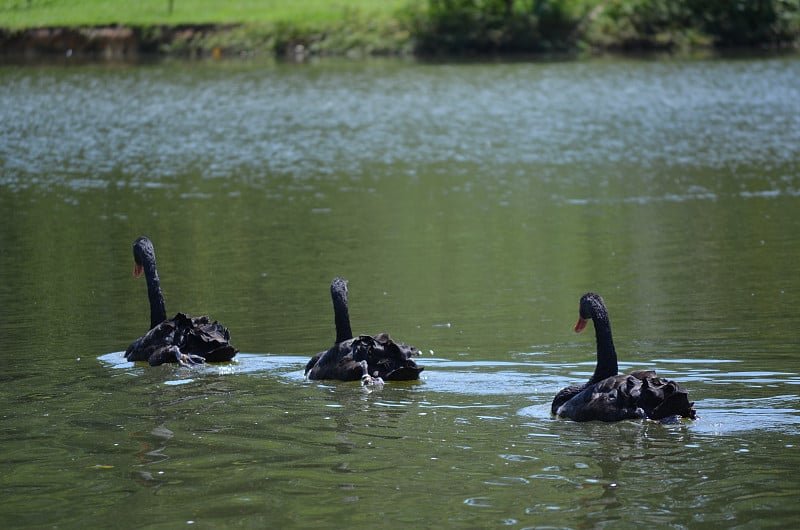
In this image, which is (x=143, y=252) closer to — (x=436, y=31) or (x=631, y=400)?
(x=631, y=400)

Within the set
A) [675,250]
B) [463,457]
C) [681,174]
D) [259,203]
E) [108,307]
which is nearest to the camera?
[463,457]

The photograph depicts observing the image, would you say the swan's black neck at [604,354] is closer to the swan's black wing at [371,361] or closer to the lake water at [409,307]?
the lake water at [409,307]

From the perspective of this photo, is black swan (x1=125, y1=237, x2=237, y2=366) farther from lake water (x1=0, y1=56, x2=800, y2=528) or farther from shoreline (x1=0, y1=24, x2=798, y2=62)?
shoreline (x1=0, y1=24, x2=798, y2=62)

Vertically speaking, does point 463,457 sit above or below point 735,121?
below

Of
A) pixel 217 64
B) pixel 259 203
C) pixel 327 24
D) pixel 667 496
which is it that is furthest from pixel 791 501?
pixel 327 24

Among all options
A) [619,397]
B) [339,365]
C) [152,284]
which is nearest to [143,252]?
[152,284]

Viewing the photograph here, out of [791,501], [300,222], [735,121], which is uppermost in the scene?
[735,121]

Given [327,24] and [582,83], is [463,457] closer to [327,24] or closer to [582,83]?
[582,83]

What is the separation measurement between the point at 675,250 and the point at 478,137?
51.1 feet

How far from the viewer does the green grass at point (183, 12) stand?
215 ft

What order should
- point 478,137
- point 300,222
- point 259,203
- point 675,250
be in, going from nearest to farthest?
point 675,250, point 300,222, point 259,203, point 478,137

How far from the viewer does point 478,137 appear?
113ft

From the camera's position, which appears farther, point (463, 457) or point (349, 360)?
point (349, 360)

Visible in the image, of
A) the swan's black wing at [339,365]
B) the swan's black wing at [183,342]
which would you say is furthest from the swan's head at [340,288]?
the swan's black wing at [183,342]
